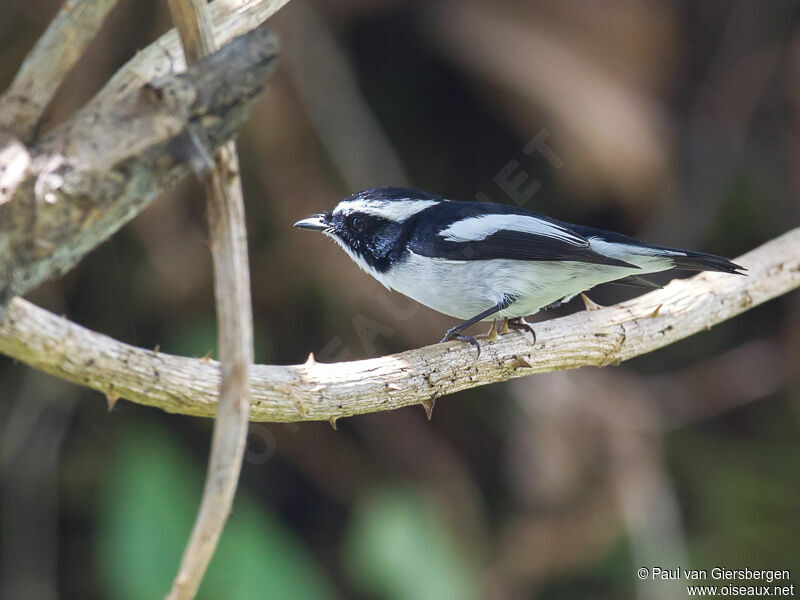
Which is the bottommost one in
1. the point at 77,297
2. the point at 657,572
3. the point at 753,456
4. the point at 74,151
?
the point at 657,572

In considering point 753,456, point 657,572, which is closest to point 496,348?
point 657,572

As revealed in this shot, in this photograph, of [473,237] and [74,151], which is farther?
[473,237]

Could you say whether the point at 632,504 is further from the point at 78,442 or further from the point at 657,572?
the point at 78,442

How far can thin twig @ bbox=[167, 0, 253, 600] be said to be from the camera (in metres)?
1.40

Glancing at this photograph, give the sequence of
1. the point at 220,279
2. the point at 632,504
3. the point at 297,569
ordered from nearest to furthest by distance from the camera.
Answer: the point at 220,279 < the point at 297,569 < the point at 632,504

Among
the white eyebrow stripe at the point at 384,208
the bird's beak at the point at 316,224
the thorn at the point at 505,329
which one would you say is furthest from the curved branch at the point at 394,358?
the bird's beak at the point at 316,224

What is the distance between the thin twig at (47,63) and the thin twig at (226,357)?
0.95 feet

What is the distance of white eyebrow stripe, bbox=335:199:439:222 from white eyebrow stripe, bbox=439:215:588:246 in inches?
10.6

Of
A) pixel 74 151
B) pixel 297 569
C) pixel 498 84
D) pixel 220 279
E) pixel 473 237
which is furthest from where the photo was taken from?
pixel 498 84

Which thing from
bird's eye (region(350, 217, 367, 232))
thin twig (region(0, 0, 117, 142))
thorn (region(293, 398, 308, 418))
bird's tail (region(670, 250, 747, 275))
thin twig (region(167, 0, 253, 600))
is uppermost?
bird's eye (region(350, 217, 367, 232))

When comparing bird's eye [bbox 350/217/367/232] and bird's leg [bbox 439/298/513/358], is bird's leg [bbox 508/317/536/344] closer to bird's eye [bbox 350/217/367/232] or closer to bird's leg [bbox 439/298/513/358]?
bird's leg [bbox 439/298/513/358]

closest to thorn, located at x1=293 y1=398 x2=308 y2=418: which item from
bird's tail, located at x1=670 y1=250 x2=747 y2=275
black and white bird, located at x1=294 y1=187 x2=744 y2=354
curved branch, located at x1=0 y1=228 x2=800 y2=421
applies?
curved branch, located at x1=0 y1=228 x2=800 y2=421

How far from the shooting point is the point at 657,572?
469 centimetres

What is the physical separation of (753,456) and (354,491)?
285cm
